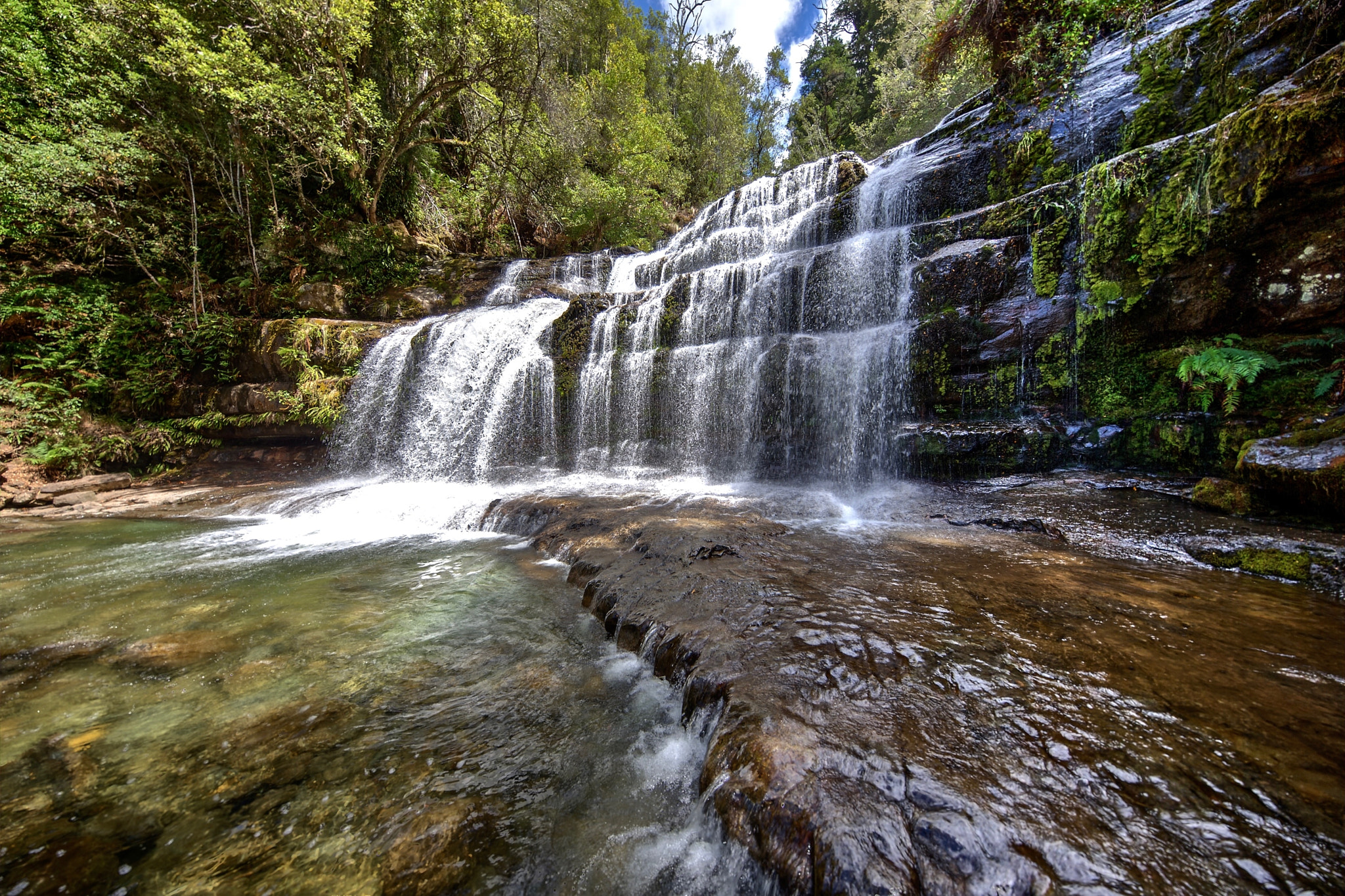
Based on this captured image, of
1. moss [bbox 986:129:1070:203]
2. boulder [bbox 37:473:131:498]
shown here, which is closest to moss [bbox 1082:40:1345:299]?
moss [bbox 986:129:1070:203]

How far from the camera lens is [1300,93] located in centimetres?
380

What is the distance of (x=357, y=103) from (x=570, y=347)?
7.76 m

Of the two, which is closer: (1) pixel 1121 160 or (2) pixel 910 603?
(2) pixel 910 603

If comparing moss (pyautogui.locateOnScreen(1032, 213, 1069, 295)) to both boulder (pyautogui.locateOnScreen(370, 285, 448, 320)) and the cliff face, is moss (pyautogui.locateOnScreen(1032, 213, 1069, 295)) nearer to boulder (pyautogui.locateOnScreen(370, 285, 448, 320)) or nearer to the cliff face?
the cliff face

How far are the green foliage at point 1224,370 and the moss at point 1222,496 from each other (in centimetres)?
82

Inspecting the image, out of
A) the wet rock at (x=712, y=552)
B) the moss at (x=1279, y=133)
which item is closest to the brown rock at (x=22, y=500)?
the wet rock at (x=712, y=552)

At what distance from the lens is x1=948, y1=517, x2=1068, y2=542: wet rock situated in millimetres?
3746

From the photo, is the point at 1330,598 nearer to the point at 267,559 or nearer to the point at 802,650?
the point at 802,650

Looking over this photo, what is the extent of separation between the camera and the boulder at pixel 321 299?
10.7 m

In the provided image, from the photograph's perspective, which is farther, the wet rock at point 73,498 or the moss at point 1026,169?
the wet rock at point 73,498

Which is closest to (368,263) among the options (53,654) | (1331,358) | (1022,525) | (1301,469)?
(53,654)

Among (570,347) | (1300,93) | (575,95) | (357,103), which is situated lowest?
(570,347)

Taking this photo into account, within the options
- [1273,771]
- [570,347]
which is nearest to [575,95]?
[570,347]

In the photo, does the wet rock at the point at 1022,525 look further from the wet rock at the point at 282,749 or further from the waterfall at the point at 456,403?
the waterfall at the point at 456,403
